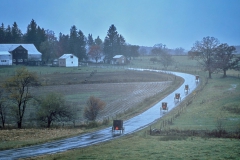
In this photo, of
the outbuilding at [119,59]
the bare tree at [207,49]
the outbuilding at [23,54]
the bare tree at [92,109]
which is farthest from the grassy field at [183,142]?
the outbuilding at [119,59]

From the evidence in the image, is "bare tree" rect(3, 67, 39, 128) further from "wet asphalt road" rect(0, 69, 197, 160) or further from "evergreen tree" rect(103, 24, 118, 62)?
"evergreen tree" rect(103, 24, 118, 62)

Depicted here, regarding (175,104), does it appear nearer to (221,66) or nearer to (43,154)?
(43,154)

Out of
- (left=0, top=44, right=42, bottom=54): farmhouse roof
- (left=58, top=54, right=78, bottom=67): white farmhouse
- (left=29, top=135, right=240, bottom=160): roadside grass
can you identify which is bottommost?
(left=29, top=135, right=240, bottom=160): roadside grass

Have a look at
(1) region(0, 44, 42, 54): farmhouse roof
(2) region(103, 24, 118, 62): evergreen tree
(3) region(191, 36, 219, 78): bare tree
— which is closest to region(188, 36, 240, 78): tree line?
(3) region(191, 36, 219, 78): bare tree

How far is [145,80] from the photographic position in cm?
8100

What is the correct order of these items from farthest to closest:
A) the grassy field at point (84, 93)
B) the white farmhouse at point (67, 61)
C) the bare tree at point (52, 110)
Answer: the white farmhouse at point (67, 61) → the bare tree at point (52, 110) → the grassy field at point (84, 93)

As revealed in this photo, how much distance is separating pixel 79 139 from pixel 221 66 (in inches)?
2163

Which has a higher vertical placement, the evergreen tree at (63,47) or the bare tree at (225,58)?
the evergreen tree at (63,47)

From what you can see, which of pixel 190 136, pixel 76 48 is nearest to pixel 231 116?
pixel 190 136

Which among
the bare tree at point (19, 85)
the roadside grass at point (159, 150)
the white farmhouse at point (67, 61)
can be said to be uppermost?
the white farmhouse at point (67, 61)

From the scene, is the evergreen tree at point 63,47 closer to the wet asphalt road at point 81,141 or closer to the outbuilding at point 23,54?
the outbuilding at point 23,54

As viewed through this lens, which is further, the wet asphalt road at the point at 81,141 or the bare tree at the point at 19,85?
the bare tree at the point at 19,85

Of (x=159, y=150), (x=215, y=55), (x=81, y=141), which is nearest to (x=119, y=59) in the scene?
(x=215, y=55)

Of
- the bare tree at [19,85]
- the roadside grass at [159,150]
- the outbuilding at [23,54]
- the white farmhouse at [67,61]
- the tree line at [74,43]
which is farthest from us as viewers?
the tree line at [74,43]
